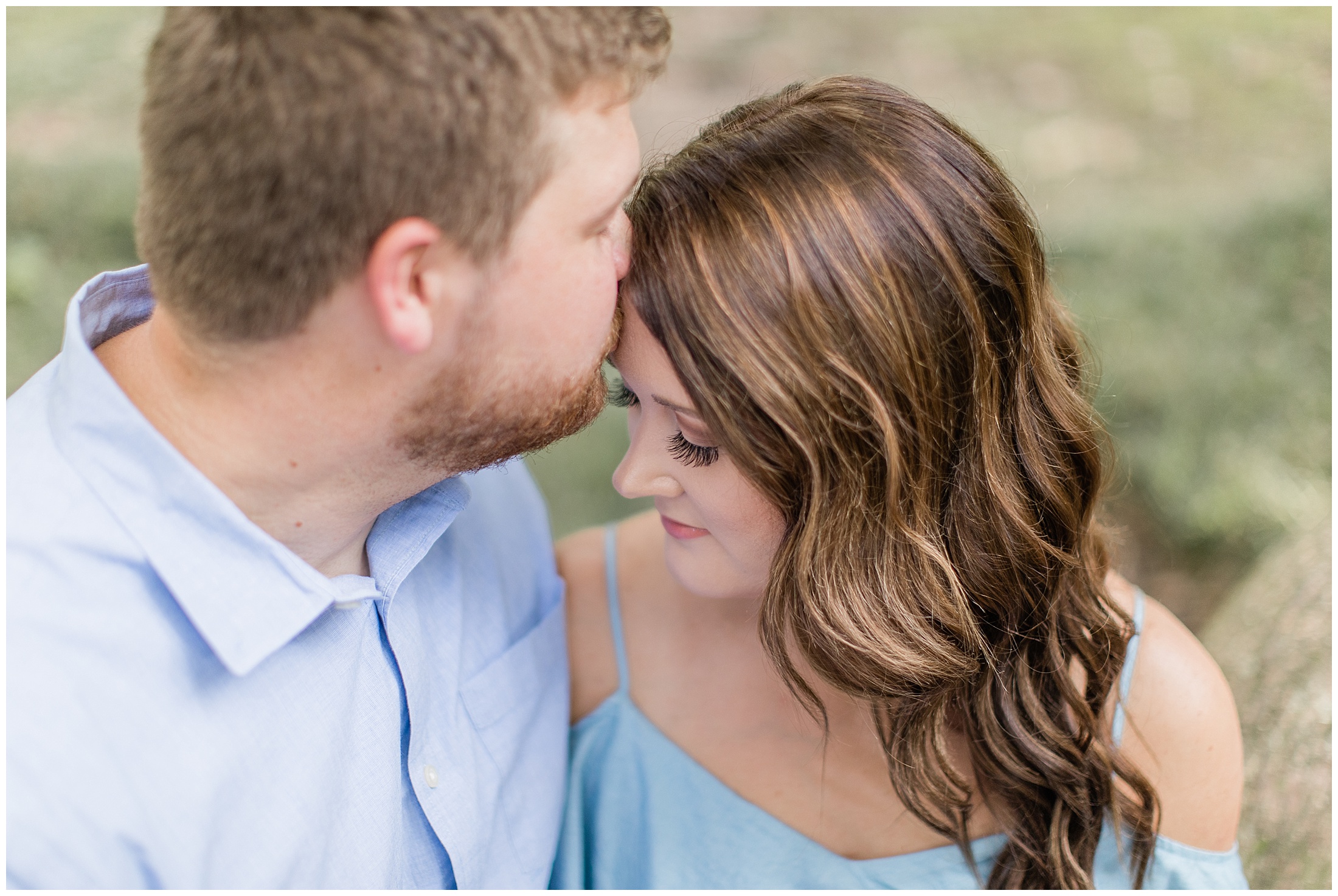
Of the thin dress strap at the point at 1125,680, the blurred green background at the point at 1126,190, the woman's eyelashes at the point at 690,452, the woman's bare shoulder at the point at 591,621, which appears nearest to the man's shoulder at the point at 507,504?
the woman's bare shoulder at the point at 591,621

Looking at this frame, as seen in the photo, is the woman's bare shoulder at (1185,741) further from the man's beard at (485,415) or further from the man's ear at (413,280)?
the man's ear at (413,280)

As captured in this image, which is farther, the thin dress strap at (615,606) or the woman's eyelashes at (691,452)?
the thin dress strap at (615,606)

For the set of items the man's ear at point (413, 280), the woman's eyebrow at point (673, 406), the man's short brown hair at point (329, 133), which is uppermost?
the man's short brown hair at point (329, 133)

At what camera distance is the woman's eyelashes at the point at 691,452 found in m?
1.95

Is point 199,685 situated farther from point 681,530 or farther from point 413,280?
point 681,530

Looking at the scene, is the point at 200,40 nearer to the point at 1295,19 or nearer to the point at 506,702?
the point at 506,702

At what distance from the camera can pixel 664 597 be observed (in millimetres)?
2518

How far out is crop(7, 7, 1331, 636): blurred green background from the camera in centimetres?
419

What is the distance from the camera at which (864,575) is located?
2.02 meters

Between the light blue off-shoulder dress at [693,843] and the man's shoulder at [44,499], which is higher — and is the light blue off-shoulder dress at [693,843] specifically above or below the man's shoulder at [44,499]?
below

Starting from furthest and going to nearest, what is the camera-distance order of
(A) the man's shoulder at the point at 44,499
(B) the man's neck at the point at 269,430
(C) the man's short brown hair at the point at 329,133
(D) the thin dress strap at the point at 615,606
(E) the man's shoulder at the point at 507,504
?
(D) the thin dress strap at the point at 615,606 → (E) the man's shoulder at the point at 507,504 → (B) the man's neck at the point at 269,430 → (A) the man's shoulder at the point at 44,499 → (C) the man's short brown hair at the point at 329,133

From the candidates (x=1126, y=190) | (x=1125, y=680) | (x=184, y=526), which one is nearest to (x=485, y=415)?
(x=184, y=526)

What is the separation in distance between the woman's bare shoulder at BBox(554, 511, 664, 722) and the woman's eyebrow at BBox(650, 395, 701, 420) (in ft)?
2.50

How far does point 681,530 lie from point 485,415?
1.93ft
